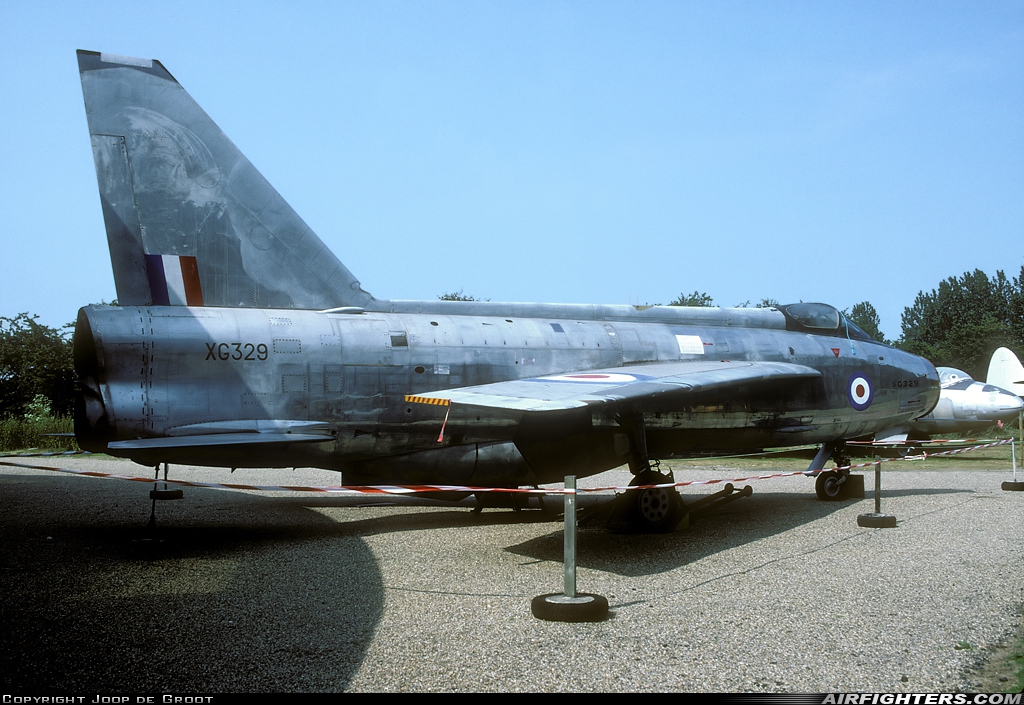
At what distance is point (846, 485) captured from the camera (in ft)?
41.3

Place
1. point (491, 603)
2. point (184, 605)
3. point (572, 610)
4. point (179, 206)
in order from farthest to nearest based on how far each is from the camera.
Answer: point (179, 206)
point (491, 603)
point (184, 605)
point (572, 610)

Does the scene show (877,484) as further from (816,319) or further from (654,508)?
(816,319)

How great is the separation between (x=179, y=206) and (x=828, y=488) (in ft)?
34.7

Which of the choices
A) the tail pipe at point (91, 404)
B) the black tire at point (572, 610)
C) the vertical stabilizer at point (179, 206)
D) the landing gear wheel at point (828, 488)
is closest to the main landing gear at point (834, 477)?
the landing gear wheel at point (828, 488)

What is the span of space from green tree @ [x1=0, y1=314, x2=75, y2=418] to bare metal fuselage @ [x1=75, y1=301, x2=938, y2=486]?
74.6ft

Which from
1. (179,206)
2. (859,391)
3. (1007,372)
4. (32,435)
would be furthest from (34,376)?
(1007,372)

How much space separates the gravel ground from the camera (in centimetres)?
444

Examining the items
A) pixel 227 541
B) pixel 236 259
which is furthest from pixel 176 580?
pixel 236 259

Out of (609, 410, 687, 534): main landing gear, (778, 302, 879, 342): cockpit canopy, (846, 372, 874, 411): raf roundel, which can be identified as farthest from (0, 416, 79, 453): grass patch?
(846, 372, 874, 411): raf roundel

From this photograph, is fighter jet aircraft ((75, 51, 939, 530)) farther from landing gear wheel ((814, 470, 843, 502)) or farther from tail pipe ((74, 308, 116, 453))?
landing gear wheel ((814, 470, 843, 502))

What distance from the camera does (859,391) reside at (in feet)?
39.6

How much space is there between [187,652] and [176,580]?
228cm

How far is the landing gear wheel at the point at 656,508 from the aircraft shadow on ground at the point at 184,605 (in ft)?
10.9

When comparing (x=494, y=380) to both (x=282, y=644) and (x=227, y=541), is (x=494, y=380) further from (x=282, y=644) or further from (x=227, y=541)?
(x=282, y=644)
